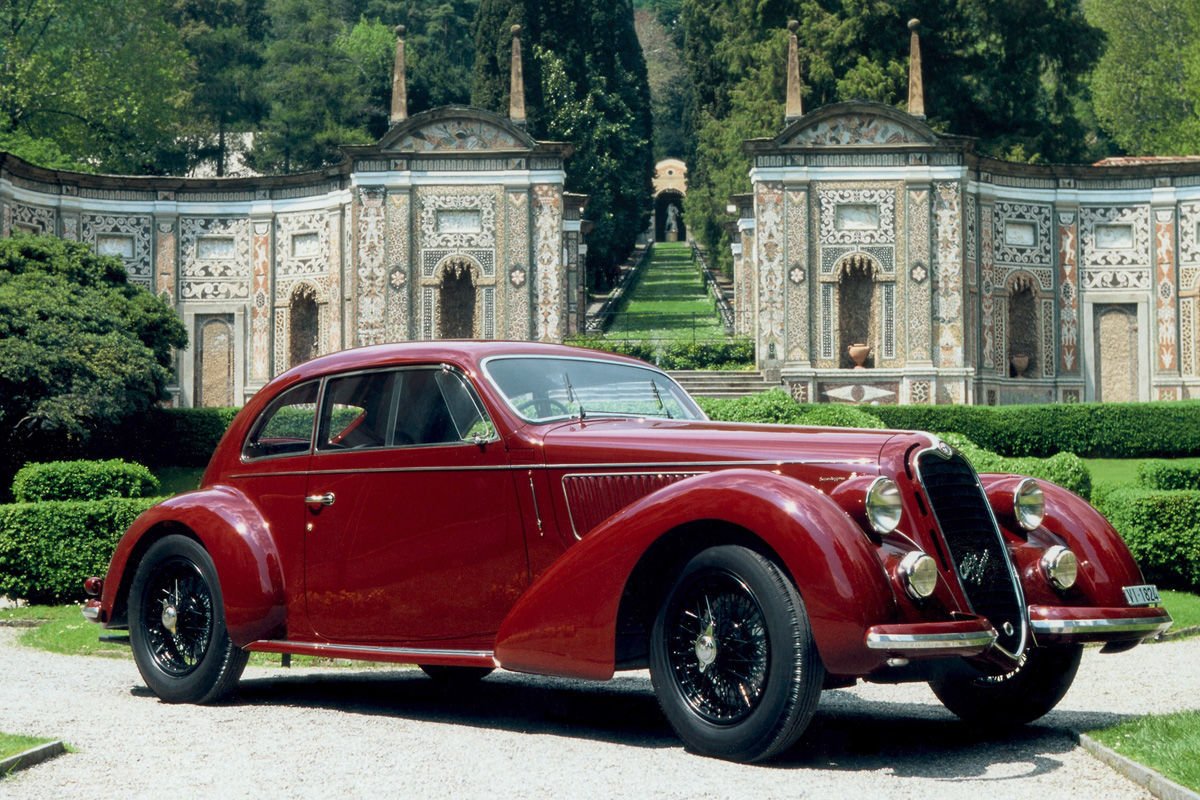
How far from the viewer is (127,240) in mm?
39000

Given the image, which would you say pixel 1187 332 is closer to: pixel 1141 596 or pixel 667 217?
pixel 1141 596

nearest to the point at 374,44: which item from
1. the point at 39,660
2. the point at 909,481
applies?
the point at 39,660

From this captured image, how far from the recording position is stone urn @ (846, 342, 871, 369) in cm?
3538

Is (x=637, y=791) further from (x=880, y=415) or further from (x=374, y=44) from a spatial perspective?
(x=374, y=44)

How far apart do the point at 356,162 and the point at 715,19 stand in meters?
32.1

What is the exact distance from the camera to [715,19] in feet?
212

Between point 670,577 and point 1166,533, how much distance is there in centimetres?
977

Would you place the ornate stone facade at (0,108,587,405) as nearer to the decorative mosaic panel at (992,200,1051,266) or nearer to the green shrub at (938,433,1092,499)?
the decorative mosaic panel at (992,200,1051,266)

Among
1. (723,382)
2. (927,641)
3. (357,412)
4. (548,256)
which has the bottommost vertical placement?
(927,641)

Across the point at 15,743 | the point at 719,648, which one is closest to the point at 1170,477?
the point at 719,648

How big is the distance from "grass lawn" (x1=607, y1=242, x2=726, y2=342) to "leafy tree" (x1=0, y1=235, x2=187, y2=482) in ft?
47.2

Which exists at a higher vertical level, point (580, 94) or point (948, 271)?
point (580, 94)

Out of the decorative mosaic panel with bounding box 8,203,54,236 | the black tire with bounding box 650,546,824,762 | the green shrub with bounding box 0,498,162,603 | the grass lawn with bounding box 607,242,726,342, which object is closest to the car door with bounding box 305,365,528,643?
the black tire with bounding box 650,546,824,762

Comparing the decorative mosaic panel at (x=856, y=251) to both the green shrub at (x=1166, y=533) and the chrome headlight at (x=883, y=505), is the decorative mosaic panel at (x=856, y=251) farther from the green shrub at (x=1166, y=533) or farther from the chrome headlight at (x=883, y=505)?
the chrome headlight at (x=883, y=505)
